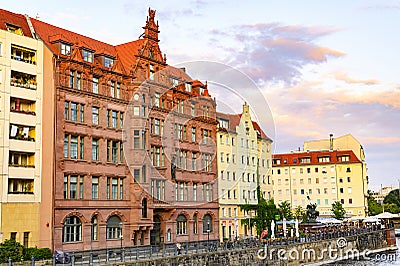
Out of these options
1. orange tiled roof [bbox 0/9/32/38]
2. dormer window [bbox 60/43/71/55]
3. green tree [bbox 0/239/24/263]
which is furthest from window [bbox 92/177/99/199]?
orange tiled roof [bbox 0/9/32/38]

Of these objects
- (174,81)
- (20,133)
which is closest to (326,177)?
(174,81)

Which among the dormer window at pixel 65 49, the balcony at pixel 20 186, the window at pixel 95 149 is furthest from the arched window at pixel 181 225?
the dormer window at pixel 65 49

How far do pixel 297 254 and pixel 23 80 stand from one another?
37133 millimetres

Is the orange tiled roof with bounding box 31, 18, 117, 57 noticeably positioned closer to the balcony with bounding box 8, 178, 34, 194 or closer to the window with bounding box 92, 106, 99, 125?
the window with bounding box 92, 106, 99, 125

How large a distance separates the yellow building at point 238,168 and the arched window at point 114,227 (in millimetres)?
23214

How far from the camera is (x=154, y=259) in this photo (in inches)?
1786

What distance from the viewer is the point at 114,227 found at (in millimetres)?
61844

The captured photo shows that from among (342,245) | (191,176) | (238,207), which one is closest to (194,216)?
(191,176)

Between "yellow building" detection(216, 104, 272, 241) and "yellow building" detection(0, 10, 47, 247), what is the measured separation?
34.8m

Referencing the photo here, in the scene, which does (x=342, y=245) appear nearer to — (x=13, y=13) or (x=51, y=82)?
(x=51, y=82)

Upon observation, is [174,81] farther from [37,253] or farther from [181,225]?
[37,253]

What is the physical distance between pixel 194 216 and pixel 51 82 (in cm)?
3029

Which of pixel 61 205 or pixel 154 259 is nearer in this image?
pixel 154 259

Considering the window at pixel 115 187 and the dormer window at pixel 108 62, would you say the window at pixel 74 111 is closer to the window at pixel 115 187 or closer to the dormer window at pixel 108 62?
the dormer window at pixel 108 62
